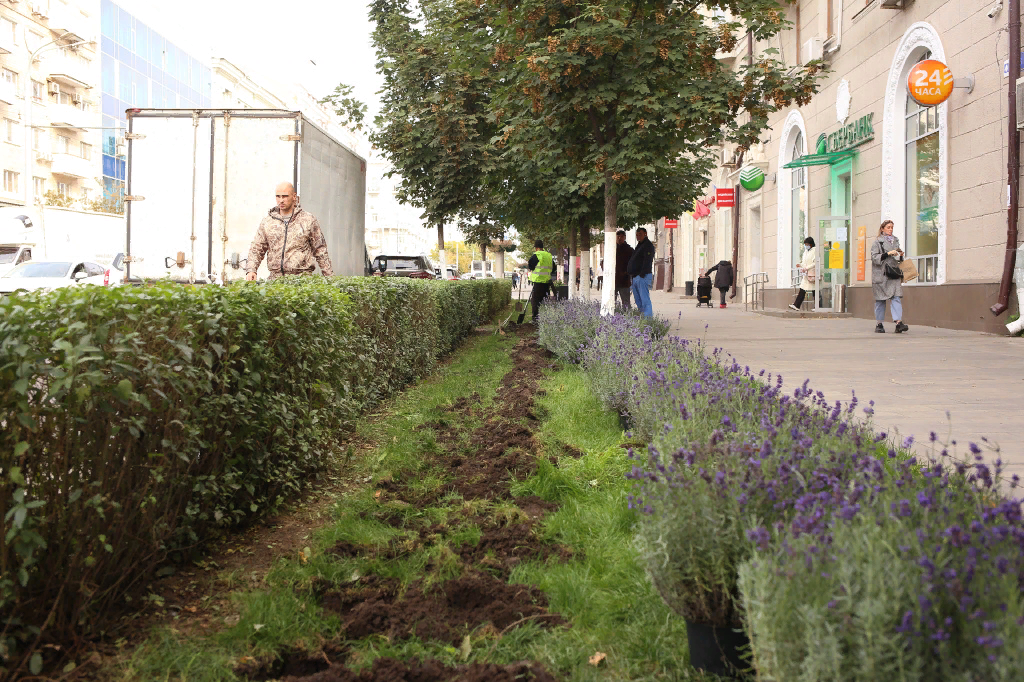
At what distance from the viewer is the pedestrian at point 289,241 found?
9.47 m

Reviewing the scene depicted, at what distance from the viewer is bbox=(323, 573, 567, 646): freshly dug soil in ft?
11.1

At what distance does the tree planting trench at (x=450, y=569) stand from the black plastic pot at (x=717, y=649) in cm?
47

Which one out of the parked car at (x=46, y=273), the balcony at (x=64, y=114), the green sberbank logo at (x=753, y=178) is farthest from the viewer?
the balcony at (x=64, y=114)

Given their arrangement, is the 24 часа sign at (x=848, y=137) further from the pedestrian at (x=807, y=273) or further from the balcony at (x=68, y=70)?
the balcony at (x=68, y=70)

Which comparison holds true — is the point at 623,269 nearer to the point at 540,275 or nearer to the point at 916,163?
the point at 540,275

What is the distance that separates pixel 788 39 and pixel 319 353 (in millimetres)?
24796

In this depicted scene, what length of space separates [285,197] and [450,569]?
244 inches

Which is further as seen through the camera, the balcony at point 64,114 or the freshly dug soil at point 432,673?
the balcony at point 64,114

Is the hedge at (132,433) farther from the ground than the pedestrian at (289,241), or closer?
closer

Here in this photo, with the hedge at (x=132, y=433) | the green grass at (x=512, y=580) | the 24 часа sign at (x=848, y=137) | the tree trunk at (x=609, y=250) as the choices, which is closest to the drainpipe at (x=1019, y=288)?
the tree trunk at (x=609, y=250)

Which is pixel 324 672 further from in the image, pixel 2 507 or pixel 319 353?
pixel 319 353

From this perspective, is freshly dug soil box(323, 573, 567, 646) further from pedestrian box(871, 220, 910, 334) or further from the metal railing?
the metal railing

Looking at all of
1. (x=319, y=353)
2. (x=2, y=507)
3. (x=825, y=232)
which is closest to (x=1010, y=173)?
(x=825, y=232)

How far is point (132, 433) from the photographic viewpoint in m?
3.19
